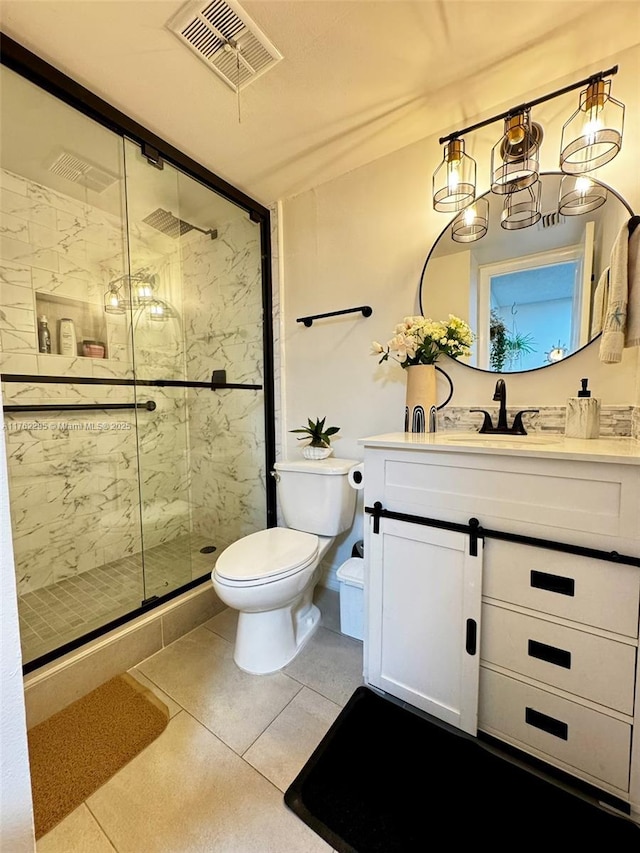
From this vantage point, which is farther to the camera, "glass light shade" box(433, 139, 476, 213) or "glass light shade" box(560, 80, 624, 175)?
"glass light shade" box(433, 139, 476, 213)

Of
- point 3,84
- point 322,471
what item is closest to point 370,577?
point 322,471

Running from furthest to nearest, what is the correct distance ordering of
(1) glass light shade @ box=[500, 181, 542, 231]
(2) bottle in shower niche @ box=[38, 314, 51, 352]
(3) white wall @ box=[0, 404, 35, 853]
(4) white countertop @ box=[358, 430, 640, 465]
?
1. (2) bottle in shower niche @ box=[38, 314, 51, 352]
2. (1) glass light shade @ box=[500, 181, 542, 231]
3. (4) white countertop @ box=[358, 430, 640, 465]
4. (3) white wall @ box=[0, 404, 35, 853]

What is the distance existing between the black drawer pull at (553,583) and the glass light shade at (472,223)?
1335 mm

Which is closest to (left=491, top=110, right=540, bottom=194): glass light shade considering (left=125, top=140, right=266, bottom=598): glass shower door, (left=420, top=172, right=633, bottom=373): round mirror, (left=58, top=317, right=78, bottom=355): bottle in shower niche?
(left=420, top=172, right=633, bottom=373): round mirror

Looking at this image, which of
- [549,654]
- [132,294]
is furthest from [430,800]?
[132,294]

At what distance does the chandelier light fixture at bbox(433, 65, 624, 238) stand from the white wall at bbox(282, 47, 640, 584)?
0.06 metres

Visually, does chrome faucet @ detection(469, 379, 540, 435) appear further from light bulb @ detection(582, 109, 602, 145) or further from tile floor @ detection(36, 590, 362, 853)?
tile floor @ detection(36, 590, 362, 853)

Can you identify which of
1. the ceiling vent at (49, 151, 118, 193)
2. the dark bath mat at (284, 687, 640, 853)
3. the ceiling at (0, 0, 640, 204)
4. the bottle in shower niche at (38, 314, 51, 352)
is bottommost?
the dark bath mat at (284, 687, 640, 853)

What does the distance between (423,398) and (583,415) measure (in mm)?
557

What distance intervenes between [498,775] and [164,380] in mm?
2190

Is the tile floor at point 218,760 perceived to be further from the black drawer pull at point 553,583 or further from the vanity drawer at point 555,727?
the black drawer pull at point 553,583

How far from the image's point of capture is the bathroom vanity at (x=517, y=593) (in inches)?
34.4

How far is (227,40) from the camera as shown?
1174 millimetres

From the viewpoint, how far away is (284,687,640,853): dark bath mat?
2.82ft
